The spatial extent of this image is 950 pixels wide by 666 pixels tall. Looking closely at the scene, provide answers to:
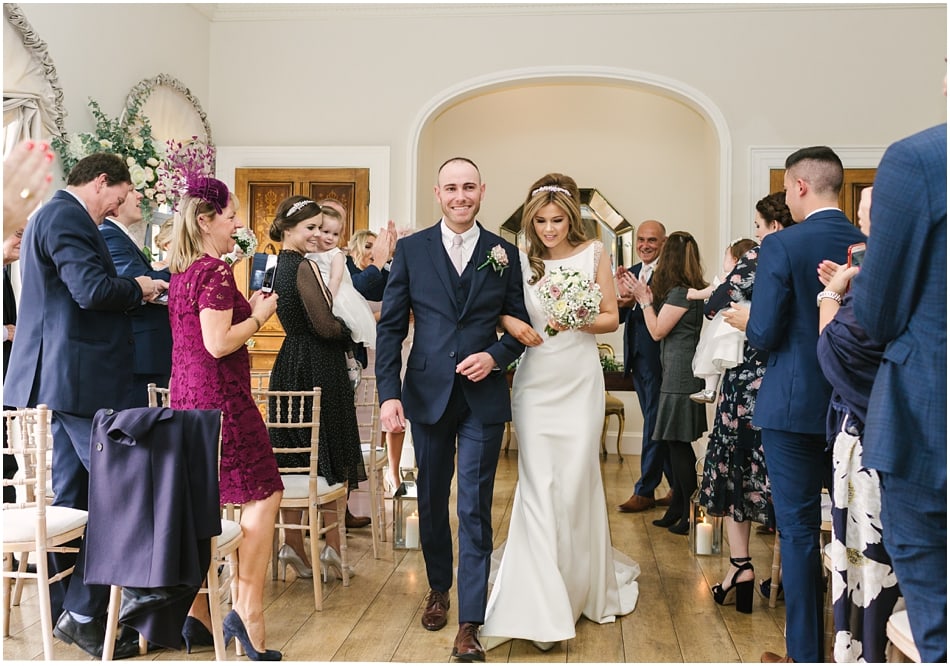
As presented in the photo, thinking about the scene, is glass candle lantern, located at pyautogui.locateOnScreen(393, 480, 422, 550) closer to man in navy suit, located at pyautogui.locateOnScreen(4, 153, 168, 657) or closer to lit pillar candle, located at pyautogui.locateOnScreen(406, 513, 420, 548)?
lit pillar candle, located at pyautogui.locateOnScreen(406, 513, 420, 548)

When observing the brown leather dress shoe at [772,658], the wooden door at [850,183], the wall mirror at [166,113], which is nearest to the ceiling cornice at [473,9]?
the wall mirror at [166,113]

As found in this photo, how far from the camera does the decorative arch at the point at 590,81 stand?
784 centimetres

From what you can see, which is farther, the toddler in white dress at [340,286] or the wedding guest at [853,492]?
the toddler in white dress at [340,286]

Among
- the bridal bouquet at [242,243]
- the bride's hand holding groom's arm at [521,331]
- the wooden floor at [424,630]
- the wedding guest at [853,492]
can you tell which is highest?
the bridal bouquet at [242,243]

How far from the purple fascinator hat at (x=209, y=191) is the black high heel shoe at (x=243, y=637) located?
151 centimetres

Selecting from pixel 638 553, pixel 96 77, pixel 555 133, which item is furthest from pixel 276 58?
pixel 638 553

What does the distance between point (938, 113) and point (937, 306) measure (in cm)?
660

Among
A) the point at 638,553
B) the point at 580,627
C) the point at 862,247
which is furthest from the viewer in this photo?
the point at 638,553

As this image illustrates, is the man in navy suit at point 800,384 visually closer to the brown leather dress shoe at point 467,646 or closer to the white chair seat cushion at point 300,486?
the brown leather dress shoe at point 467,646

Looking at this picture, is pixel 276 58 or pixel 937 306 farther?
pixel 276 58

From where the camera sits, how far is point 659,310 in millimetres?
5766

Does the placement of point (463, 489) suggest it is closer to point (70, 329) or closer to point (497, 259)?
point (497, 259)

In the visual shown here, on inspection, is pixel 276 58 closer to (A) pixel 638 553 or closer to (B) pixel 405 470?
(B) pixel 405 470

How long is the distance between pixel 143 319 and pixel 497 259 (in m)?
2.08
